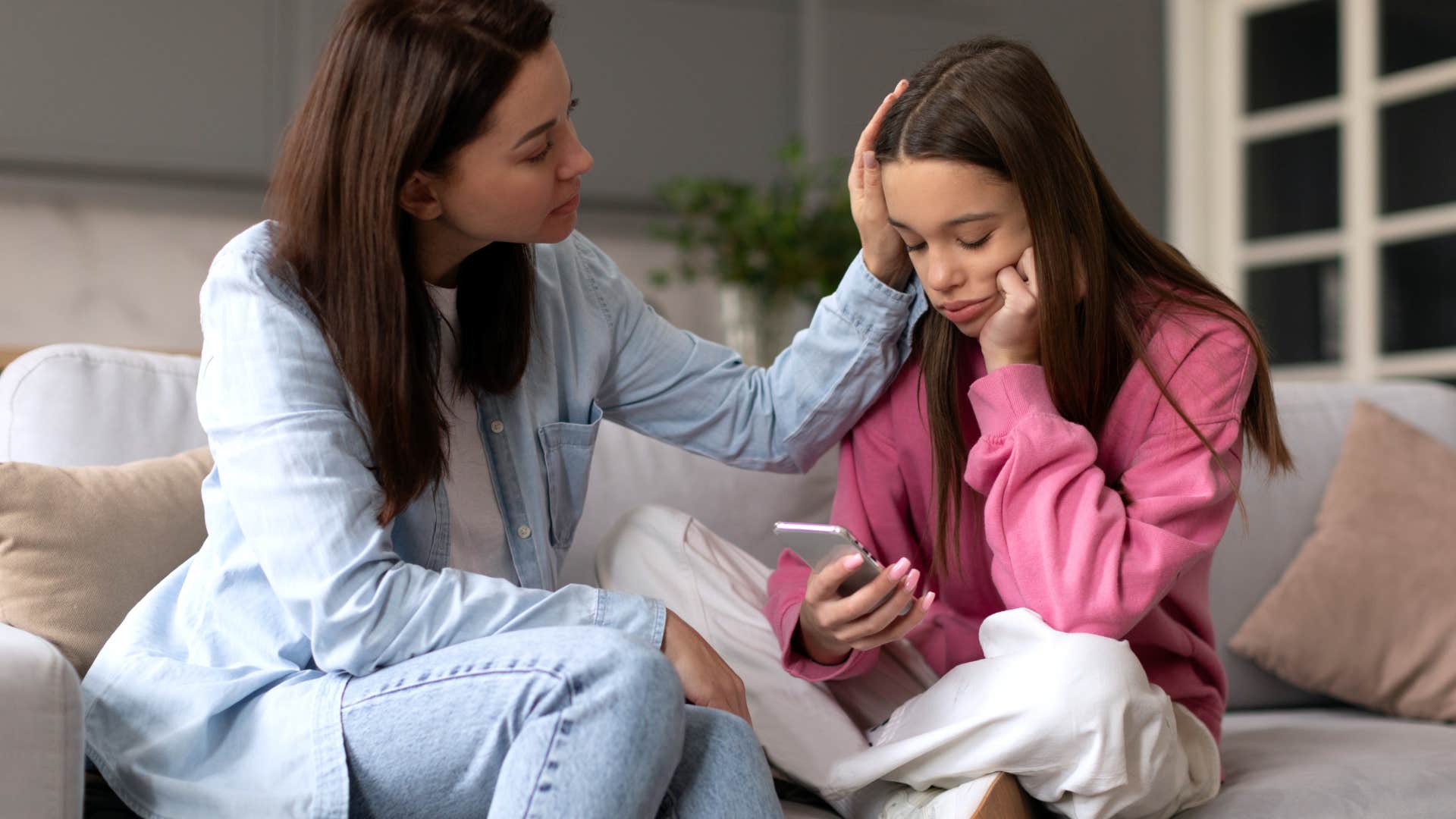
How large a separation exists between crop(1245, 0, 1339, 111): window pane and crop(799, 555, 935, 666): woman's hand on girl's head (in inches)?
130

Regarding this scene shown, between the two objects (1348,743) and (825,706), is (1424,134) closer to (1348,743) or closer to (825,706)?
(1348,743)

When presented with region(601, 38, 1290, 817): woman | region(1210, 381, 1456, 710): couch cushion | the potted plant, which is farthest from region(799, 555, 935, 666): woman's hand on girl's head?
the potted plant

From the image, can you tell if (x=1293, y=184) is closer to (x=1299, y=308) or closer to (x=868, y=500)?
(x=1299, y=308)

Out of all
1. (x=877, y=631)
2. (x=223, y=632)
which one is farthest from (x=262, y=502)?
(x=877, y=631)

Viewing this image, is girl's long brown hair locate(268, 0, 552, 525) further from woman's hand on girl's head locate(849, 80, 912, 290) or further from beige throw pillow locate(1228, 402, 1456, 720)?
beige throw pillow locate(1228, 402, 1456, 720)

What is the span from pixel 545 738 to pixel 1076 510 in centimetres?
54

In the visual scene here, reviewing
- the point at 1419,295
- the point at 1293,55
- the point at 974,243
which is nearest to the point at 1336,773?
the point at 974,243

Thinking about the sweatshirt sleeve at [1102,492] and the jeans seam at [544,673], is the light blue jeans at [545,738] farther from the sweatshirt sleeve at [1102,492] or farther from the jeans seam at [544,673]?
the sweatshirt sleeve at [1102,492]

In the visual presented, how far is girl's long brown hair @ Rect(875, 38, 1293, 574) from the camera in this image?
4.27ft

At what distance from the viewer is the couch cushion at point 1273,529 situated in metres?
1.92

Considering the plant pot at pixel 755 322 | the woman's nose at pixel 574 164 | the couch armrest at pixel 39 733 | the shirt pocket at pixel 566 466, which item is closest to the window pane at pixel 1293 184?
the plant pot at pixel 755 322

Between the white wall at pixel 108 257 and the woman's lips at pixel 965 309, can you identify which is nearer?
the woman's lips at pixel 965 309

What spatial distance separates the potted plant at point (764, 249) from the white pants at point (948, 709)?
176cm

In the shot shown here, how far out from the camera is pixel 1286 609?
1871 mm
